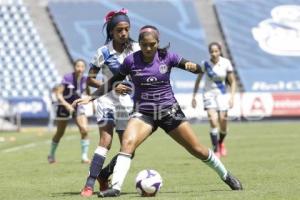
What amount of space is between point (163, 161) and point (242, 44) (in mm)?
26028

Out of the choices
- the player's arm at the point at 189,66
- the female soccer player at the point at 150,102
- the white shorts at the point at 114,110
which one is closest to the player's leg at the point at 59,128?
the white shorts at the point at 114,110

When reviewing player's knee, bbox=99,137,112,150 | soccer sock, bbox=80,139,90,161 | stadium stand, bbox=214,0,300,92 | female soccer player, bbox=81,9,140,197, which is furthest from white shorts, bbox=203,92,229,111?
stadium stand, bbox=214,0,300,92

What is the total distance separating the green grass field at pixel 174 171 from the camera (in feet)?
31.3

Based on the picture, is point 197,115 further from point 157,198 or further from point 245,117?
point 157,198

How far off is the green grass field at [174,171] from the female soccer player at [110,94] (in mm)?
401

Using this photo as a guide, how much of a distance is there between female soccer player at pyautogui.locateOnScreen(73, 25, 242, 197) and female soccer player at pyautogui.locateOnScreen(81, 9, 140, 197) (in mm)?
261

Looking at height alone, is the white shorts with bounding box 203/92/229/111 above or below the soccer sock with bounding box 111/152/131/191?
above

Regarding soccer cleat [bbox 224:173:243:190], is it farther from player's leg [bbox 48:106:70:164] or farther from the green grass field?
player's leg [bbox 48:106:70:164]

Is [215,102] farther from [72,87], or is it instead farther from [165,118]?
[165,118]

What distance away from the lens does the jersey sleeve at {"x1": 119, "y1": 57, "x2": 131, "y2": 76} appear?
9.13 meters

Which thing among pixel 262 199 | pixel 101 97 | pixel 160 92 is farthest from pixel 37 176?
pixel 262 199

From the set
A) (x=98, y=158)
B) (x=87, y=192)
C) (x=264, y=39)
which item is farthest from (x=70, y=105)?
(x=264, y=39)

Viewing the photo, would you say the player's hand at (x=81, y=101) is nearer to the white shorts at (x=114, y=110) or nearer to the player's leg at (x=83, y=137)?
the white shorts at (x=114, y=110)

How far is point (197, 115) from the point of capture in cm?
3519
